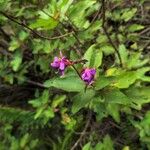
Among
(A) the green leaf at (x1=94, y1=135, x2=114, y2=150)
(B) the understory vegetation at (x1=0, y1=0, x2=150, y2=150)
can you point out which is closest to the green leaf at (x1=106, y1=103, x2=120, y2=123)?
(B) the understory vegetation at (x1=0, y1=0, x2=150, y2=150)

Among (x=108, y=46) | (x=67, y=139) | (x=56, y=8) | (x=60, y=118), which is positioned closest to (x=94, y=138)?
(x=67, y=139)

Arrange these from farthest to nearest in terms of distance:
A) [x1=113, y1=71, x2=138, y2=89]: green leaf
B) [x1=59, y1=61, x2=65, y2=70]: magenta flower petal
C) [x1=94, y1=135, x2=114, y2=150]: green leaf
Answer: [x1=94, y1=135, x2=114, y2=150]: green leaf < [x1=113, y1=71, x2=138, y2=89]: green leaf < [x1=59, y1=61, x2=65, y2=70]: magenta flower petal

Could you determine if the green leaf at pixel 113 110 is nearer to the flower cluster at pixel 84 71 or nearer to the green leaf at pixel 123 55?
the green leaf at pixel 123 55

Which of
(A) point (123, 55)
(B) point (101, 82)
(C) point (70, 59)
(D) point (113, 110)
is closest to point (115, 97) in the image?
(B) point (101, 82)

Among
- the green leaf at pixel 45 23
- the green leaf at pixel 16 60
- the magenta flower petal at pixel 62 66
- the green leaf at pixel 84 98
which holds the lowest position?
the green leaf at pixel 84 98

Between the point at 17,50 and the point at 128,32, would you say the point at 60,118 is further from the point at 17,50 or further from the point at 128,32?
the point at 128,32

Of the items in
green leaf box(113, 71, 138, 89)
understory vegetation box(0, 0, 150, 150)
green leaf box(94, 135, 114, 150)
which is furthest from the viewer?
green leaf box(94, 135, 114, 150)

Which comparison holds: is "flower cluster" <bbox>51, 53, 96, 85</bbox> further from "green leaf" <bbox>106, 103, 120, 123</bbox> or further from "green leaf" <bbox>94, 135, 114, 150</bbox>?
"green leaf" <bbox>94, 135, 114, 150</bbox>

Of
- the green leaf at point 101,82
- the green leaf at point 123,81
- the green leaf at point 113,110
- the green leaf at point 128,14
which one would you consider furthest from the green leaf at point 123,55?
the green leaf at point 101,82

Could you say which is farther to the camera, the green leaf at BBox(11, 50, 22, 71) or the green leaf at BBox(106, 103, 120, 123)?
the green leaf at BBox(11, 50, 22, 71)
